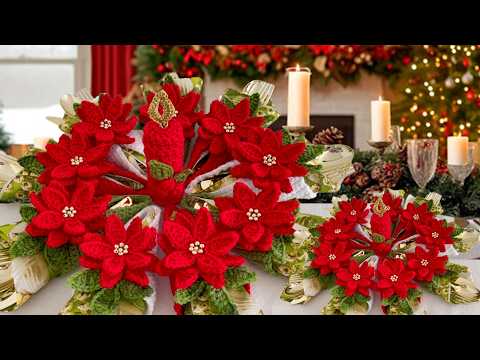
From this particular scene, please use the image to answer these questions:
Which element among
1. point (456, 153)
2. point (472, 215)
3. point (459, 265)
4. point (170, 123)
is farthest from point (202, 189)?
point (456, 153)

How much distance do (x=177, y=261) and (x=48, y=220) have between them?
3.3 inches

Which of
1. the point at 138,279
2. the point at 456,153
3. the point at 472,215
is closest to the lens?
the point at 138,279

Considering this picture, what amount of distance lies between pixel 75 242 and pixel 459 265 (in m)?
0.25

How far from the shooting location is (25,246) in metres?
0.38

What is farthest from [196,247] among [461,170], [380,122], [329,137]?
[380,122]

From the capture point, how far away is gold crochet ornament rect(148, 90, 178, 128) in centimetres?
39

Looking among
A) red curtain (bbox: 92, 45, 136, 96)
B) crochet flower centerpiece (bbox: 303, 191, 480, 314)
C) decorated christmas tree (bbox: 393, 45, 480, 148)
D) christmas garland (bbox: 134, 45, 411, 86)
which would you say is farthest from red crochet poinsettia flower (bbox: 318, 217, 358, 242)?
red curtain (bbox: 92, 45, 136, 96)

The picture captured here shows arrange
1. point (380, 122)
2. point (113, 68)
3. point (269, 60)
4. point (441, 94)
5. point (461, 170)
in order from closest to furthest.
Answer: point (461, 170)
point (380, 122)
point (441, 94)
point (269, 60)
point (113, 68)

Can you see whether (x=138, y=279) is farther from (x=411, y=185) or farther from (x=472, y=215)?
(x=411, y=185)

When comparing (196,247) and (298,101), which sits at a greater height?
(298,101)

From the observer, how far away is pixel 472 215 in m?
1.13

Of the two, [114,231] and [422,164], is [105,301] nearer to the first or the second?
[114,231]

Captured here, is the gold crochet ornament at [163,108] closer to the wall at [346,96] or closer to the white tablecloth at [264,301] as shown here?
the white tablecloth at [264,301]

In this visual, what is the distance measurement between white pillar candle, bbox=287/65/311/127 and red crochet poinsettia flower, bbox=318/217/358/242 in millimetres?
793
